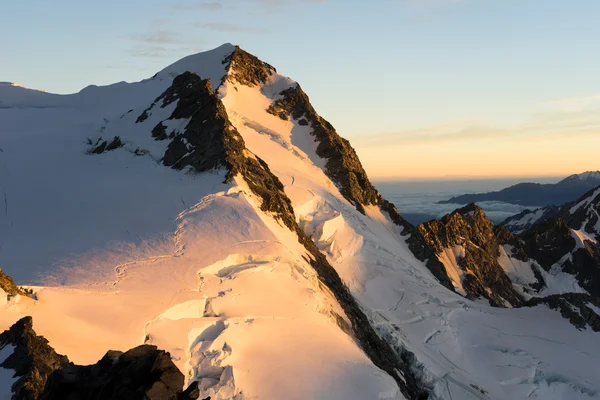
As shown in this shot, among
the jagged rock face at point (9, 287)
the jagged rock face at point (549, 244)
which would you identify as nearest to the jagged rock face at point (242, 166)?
the jagged rock face at point (9, 287)

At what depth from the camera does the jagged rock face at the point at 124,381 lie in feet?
44.9

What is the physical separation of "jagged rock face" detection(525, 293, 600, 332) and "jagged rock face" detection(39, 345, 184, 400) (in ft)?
167

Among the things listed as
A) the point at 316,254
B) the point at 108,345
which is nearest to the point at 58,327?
the point at 108,345

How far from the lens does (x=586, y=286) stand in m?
93.8

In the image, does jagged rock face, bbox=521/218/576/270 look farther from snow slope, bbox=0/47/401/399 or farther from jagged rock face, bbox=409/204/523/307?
snow slope, bbox=0/47/401/399

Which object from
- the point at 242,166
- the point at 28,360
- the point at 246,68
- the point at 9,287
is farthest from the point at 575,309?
the point at 28,360

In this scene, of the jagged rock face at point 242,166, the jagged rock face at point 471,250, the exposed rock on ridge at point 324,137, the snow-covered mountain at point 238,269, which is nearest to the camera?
the snow-covered mountain at point 238,269

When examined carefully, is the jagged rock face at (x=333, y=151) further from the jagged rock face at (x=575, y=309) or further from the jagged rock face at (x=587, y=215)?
the jagged rock face at (x=587, y=215)

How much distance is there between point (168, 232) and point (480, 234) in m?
73.0

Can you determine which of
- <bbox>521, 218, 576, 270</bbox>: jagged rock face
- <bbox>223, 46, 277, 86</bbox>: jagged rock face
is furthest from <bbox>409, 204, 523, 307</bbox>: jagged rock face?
<bbox>223, 46, 277, 86</bbox>: jagged rock face

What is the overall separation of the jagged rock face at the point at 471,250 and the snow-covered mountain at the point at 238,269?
80cm

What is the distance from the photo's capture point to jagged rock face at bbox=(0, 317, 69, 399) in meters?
15.6

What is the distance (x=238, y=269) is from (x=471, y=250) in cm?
6351

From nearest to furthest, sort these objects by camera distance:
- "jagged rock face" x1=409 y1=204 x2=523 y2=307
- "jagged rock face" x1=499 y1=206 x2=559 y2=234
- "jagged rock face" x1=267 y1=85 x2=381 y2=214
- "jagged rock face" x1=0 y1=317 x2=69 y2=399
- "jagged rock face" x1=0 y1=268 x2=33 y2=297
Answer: "jagged rock face" x1=0 y1=317 x2=69 y2=399, "jagged rock face" x1=0 y1=268 x2=33 y2=297, "jagged rock face" x1=267 y1=85 x2=381 y2=214, "jagged rock face" x1=409 y1=204 x2=523 y2=307, "jagged rock face" x1=499 y1=206 x2=559 y2=234
